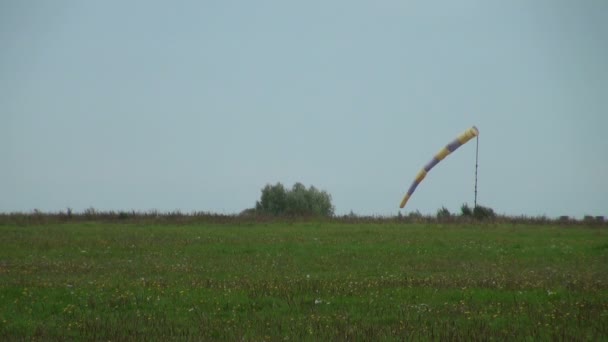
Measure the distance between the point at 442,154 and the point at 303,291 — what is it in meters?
50.6

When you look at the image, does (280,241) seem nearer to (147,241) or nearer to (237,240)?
(237,240)

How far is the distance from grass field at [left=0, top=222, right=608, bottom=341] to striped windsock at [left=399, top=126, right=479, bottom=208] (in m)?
34.2

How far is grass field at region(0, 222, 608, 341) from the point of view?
436 inches

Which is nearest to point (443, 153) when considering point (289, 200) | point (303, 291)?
point (289, 200)

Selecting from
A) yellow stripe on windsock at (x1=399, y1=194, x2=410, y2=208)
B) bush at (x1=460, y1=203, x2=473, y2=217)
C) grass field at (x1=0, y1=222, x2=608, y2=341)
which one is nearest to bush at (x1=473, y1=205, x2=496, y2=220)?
bush at (x1=460, y1=203, x2=473, y2=217)

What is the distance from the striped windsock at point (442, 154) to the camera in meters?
60.8

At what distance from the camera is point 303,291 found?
581 inches

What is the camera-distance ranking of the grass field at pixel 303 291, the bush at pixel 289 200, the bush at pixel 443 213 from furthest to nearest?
the bush at pixel 289 200 → the bush at pixel 443 213 → the grass field at pixel 303 291

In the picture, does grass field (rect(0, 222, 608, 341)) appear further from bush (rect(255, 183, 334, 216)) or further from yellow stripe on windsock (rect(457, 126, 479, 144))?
bush (rect(255, 183, 334, 216))

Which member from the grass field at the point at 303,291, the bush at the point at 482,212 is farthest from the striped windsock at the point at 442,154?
the grass field at the point at 303,291

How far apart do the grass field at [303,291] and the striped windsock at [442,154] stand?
34.2 m

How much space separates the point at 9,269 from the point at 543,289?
13.2 metres

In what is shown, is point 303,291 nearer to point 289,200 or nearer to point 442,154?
point 442,154

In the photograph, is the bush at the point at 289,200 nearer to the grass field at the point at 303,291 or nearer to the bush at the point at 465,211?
the bush at the point at 465,211
